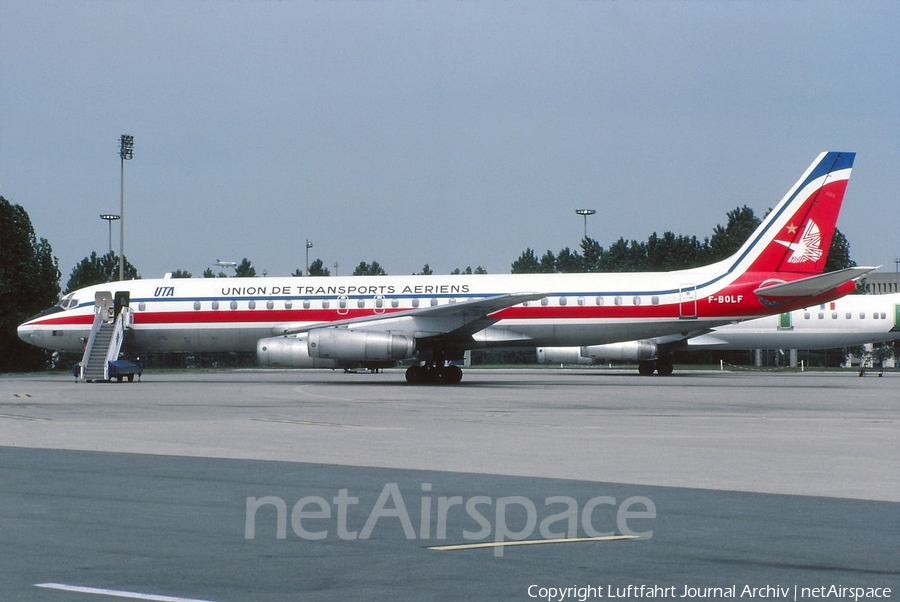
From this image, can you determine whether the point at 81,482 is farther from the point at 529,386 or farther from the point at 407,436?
the point at 529,386

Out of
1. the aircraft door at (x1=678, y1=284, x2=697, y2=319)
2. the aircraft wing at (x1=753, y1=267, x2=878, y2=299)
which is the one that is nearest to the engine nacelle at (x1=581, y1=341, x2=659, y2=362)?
the aircraft door at (x1=678, y1=284, x2=697, y2=319)

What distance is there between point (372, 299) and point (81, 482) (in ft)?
93.2

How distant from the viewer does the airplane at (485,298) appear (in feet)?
129

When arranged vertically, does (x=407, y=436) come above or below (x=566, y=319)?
below

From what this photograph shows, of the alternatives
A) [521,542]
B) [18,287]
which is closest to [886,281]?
[18,287]

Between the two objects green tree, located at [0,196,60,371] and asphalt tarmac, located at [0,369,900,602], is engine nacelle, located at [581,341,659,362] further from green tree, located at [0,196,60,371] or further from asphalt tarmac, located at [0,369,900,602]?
green tree, located at [0,196,60,371]

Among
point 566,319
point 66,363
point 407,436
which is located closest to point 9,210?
point 66,363

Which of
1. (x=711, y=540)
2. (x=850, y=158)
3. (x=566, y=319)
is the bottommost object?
(x=711, y=540)

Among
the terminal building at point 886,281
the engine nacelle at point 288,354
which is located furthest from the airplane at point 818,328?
the terminal building at point 886,281

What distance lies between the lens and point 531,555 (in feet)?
26.0

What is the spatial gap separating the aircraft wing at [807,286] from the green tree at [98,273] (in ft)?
258

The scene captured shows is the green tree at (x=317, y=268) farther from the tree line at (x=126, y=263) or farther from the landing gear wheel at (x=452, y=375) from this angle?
the landing gear wheel at (x=452, y=375)

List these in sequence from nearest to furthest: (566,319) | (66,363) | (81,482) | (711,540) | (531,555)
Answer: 1. (531,555)
2. (711,540)
3. (81,482)
4. (566,319)
5. (66,363)

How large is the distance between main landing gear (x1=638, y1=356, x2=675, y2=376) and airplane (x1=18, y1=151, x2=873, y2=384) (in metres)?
7.84
